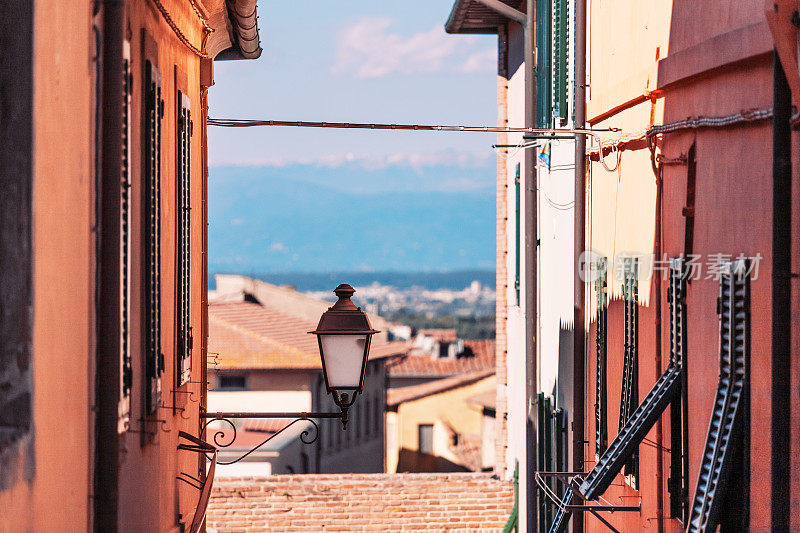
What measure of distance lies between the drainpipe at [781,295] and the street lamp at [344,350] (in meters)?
2.28

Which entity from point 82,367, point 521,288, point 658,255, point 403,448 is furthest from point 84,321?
point 403,448

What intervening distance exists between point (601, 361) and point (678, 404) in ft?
7.14

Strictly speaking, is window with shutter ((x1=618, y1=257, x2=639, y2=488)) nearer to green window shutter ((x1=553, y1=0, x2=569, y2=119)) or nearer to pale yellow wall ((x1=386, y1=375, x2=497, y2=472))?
green window shutter ((x1=553, y1=0, x2=569, y2=119))

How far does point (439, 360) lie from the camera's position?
59.8 metres

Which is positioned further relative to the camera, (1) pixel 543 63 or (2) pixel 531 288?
(2) pixel 531 288

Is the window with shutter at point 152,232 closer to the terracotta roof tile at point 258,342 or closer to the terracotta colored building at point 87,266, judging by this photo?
the terracotta colored building at point 87,266

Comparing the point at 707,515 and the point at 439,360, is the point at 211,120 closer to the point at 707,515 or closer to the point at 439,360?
the point at 707,515

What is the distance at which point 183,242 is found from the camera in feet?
25.4

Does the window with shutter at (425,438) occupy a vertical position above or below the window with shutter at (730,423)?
below

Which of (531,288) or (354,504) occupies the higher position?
(531,288)

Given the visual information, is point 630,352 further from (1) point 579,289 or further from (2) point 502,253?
(2) point 502,253

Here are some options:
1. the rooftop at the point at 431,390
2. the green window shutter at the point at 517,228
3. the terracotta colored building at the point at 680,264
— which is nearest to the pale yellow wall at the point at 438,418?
the rooftop at the point at 431,390

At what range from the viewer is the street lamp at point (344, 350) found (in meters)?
6.76

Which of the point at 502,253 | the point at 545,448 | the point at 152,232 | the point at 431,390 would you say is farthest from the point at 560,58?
the point at 431,390
